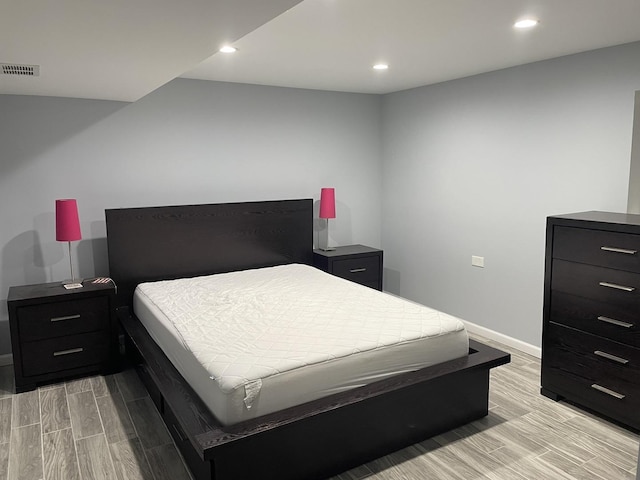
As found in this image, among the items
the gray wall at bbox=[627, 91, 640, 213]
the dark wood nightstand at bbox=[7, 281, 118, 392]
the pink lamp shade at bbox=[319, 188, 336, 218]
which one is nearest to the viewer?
the gray wall at bbox=[627, 91, 640, 213]

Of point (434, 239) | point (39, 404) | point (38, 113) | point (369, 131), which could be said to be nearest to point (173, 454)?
point (39, 404)

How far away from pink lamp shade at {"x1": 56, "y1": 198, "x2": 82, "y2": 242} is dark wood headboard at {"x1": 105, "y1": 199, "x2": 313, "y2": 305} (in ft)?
0.99

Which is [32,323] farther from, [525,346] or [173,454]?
[525,346]

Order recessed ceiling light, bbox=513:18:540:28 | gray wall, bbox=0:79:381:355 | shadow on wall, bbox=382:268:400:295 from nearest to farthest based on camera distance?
1. recessed ceiling light, bbox=513:18:540:28
2. gray wall, bbox=0:79:381:355
3. shadow on wall, bbox=382:268:400:295

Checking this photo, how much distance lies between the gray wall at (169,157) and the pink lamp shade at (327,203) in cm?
24

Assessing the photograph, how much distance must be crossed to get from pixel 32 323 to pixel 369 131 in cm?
349

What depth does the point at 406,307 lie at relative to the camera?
3156 millimetres

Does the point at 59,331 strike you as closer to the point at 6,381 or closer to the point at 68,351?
the point at 68,351

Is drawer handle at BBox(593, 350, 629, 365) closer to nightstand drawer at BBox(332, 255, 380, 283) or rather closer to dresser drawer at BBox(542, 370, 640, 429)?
dresser drawer at BBox(542, 370, 640, 429)

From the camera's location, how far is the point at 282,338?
8.66 feet

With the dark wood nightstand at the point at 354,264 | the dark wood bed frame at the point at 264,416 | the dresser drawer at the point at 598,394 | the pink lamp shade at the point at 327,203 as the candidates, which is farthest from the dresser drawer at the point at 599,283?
the pink lamp shade at the point at 327,203

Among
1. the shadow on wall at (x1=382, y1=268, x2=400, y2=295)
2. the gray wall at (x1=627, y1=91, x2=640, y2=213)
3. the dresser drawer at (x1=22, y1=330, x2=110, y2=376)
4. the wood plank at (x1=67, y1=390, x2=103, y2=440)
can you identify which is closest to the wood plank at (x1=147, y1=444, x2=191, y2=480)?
the wood plank at (x1=67, y1=390, x2=103, y2=440)

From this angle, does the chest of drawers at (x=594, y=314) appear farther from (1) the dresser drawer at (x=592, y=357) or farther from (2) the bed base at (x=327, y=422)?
(2) the bed base at (x=327, y=422)

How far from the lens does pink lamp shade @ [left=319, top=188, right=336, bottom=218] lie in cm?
462
